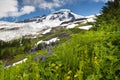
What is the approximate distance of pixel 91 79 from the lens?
211 inches

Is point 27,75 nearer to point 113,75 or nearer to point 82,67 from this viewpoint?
point 82,67

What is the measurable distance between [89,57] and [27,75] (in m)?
1.53

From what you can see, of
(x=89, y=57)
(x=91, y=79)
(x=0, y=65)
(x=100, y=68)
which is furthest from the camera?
(x=0, y=65)

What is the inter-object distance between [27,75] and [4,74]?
0.88 m

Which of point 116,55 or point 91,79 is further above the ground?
point 116,55

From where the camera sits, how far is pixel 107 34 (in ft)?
22.6

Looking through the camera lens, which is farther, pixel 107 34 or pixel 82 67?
pixel 107 34

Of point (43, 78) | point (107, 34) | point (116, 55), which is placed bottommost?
point (43, 78)

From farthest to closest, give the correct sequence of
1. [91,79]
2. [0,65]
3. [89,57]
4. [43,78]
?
[0,65]
[89,57]
[43,78]
[91,79]

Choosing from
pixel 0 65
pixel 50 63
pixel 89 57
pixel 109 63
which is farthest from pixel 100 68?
pixel 0 65

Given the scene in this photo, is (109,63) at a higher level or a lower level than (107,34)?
lower

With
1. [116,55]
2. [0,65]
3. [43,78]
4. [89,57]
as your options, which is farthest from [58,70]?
[0,65]

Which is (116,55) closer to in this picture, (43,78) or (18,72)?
(43,78)

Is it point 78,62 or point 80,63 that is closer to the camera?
point 80,63
